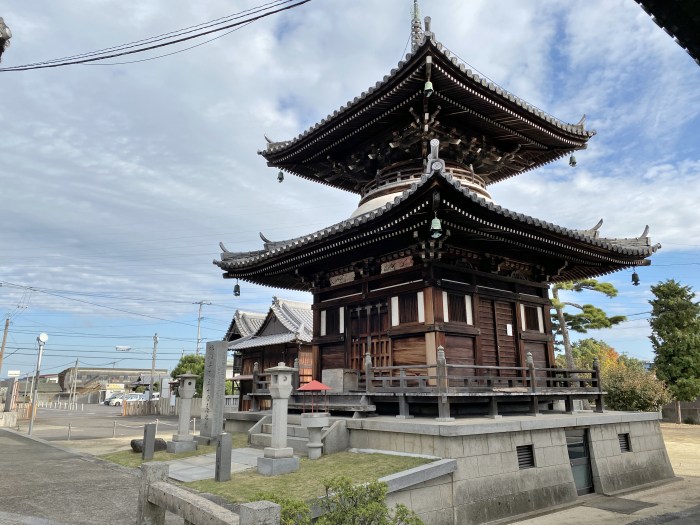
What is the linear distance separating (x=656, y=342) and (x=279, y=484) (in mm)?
38122

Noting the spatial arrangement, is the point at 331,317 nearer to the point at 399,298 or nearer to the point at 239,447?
the point at 399,298

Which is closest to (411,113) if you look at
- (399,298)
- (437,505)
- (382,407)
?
(399,298)

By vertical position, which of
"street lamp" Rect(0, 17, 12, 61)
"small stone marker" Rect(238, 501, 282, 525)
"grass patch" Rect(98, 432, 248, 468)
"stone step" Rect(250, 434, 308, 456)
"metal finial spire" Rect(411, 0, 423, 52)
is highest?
"metal finial spire" Rect(411, 0, 423, 52)

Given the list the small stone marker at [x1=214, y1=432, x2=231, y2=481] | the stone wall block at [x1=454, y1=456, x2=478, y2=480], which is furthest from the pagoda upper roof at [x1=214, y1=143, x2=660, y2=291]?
the small stone marker at [x1=214, y1=432, x2=231, y2=481]

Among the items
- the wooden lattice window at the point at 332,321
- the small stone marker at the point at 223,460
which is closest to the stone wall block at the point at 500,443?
the small stone marker at the point at 223,460

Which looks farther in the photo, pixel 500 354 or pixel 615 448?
pixel 500 354

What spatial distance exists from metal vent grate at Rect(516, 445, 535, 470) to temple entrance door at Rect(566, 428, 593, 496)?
1.71 m

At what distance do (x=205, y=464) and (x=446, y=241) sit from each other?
938 cm

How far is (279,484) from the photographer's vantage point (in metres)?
10.1

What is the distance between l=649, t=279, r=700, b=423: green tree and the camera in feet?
116

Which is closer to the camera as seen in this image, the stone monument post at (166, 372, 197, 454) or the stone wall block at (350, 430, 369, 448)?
the stone wall block at (350, 430, 369, 448)

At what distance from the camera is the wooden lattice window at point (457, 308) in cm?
1432

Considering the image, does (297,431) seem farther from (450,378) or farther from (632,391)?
(632,391)

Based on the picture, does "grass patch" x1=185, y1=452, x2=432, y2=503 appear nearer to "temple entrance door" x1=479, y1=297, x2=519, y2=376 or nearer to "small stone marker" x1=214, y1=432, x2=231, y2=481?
"small stone marker" x1=214, y1=432, x2=231, y2=481
